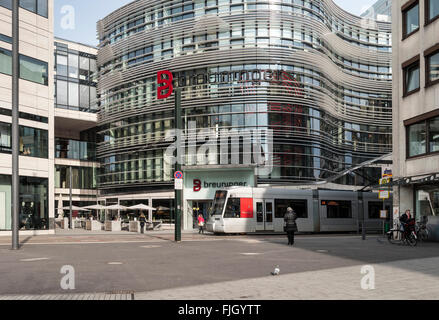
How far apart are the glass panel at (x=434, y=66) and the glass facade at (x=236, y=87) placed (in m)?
22.2

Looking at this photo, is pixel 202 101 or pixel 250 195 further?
pixel 202 101

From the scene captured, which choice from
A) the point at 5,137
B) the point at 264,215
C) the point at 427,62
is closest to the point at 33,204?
the point at 5,137

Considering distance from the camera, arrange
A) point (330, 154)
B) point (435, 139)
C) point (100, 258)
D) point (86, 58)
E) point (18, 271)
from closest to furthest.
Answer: point (18, 271) → point (100, 258) → point (435, 139) → point (330, 154) → point (86, 58)

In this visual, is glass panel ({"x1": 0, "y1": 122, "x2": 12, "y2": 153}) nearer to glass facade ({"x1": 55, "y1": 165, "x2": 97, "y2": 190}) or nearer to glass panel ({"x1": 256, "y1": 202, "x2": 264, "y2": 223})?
glass panel ({"x1": 256, "y1": 202, "x2": 264, "y2": 223})

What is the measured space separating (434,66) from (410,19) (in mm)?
3548

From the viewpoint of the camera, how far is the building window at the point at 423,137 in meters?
22.2

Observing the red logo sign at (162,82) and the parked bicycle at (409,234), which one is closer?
the parked bicycle at (409,234)

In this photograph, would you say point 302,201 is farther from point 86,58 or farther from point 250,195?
point 86,58

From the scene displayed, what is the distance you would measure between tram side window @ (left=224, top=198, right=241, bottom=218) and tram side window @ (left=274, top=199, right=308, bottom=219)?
252cm

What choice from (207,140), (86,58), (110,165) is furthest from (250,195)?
(86,58)

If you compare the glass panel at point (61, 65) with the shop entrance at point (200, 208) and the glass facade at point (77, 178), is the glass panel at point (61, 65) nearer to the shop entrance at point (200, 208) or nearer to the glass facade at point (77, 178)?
the glass facade at point (77, 178)

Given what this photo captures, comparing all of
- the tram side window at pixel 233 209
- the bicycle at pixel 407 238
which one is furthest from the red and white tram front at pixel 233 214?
the bicycle at pixel 407 238

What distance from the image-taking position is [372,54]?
196 ft
